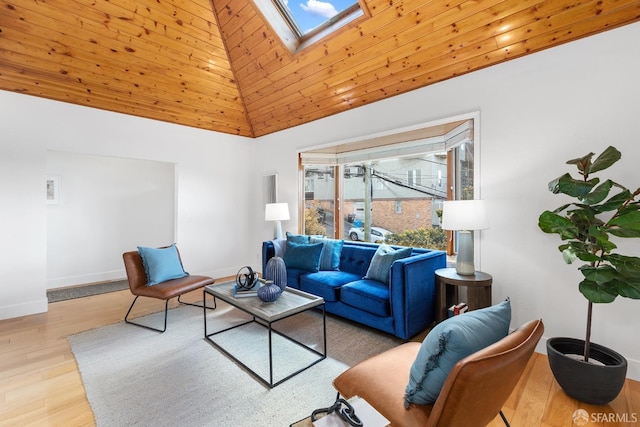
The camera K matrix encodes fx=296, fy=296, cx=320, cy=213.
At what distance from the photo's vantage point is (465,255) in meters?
2.73

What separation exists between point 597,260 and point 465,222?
90 cm

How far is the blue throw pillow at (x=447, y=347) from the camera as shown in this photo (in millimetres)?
1148

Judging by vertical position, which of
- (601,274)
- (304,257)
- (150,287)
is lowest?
(150,287)

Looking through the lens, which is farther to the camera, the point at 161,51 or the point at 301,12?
the point at 161,51

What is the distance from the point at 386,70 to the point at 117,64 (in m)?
3.19

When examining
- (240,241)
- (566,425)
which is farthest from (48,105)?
(566,425)

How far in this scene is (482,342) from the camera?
118 cm

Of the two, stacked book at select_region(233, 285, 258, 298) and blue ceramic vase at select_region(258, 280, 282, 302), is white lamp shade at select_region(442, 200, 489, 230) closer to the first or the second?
blue ceramic vase at select_region(258, 280, 282, 302)

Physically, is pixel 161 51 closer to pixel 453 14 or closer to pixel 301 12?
pixel 301 12

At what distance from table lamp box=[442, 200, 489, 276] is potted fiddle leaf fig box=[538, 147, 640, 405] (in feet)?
1.81

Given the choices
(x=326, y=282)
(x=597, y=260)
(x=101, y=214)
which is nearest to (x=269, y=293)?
(x=326, y=282)

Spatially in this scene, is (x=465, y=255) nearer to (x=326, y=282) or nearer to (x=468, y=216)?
(x=468, y=216)

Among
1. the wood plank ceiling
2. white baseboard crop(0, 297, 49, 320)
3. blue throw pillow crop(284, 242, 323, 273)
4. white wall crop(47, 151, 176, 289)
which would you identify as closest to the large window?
the wood plank ceiling

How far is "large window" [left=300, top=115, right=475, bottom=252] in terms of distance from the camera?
354 centimetres
